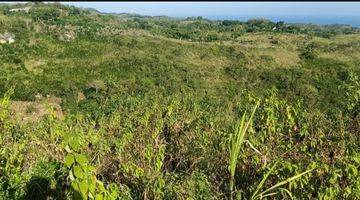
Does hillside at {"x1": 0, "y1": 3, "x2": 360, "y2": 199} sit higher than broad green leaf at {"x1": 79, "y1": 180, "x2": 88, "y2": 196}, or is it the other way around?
broad green leaf at {"x1": 79, "y1": 180, "x2": 88, "y2": 196}

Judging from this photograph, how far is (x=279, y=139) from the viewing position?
7.86 m

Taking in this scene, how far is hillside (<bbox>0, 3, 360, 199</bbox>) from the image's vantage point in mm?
6395

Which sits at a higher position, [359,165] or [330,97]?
[359,165]

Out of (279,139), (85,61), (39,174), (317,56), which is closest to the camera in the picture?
(39,174)

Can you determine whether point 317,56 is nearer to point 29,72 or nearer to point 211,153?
point 29,72

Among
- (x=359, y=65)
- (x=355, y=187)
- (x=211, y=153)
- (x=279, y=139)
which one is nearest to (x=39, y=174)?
(x=211, y=153)

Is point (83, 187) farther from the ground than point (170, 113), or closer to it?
farther from the ground

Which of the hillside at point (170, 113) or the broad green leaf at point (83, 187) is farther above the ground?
the broad green leaf at point (83, 187)

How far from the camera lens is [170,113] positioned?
9750 millimetres

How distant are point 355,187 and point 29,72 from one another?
29.7 meters

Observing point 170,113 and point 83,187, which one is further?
point 170,113

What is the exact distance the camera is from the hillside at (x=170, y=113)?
6.39 m

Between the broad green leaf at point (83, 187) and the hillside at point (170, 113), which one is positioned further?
the hillside at point (170, 113)

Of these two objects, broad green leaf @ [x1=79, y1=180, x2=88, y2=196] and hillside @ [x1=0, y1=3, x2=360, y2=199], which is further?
hillside @ [x1=0, y1=3, x2=360, y2=199]
